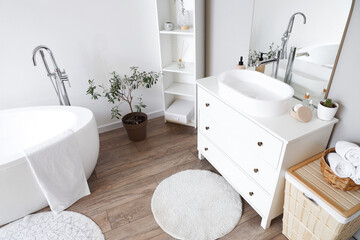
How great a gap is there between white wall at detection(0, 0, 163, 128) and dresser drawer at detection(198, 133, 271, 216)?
1.20 m

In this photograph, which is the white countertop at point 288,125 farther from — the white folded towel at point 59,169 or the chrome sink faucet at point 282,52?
the white folded towel at point 59,169

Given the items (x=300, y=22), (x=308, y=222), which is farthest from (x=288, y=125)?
(x=300, y=22)

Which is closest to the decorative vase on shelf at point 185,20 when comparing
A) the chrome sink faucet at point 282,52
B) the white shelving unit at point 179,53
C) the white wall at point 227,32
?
the white shelving unit at point 179,53

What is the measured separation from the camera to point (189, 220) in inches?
66.6

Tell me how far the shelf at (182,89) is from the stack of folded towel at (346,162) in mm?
1587

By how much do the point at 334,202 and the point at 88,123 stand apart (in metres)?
1.64

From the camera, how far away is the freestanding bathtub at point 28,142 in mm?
1547

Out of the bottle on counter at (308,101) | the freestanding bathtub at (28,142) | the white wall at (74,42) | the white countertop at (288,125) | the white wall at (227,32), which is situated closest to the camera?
the white countertop at (288,125)

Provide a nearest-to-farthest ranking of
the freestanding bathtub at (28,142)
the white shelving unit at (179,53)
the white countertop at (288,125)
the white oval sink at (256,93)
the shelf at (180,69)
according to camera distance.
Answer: the white countertop at (288,125) < the white oval sink at (256,93) < the freestanding bathtub at (28,142) < the white shelving unit at (179,53) < the shelf at (180,69)

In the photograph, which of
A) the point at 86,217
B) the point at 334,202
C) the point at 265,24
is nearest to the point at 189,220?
the point at 86,217

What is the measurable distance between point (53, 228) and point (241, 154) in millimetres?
1419

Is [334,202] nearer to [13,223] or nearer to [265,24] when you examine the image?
[265,24]

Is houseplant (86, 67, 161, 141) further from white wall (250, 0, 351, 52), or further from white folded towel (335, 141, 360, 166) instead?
white folded towel (335, 141, 360, 166)

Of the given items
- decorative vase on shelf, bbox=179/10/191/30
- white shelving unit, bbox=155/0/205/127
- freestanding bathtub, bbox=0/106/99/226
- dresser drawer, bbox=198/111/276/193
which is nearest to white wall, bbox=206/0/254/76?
white shelving unit, bbox=155/0/205/127
